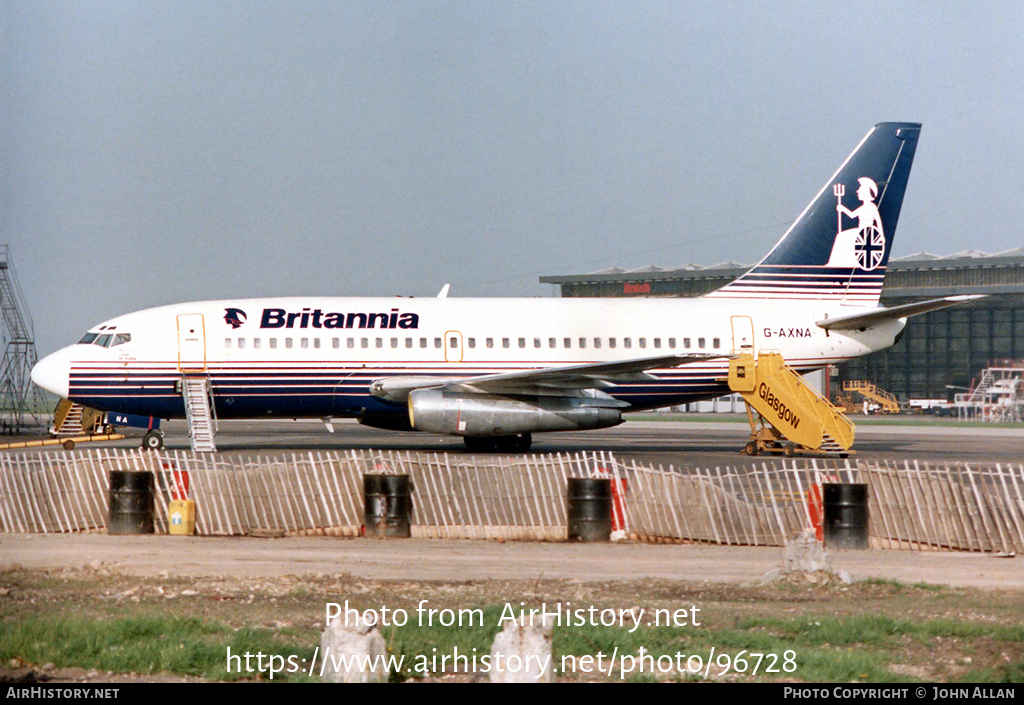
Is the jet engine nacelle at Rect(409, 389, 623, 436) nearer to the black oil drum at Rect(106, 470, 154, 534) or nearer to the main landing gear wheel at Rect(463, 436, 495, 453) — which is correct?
the main landing gear wheel at Rect(463, 436, 495, 453)

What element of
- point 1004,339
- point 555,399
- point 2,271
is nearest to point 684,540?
point 555,399

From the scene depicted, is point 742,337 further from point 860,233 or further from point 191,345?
point 191,345

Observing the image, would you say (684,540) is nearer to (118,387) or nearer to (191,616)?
(191,616)

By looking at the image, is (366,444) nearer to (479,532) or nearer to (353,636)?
(479,532)

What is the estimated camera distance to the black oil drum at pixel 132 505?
619 inches

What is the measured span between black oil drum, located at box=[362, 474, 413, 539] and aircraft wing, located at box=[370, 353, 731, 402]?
12.7 m

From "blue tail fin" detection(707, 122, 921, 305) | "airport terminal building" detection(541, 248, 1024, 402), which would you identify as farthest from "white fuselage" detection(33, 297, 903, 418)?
"airport terminal building" detection(541, 248, 1024, 402)

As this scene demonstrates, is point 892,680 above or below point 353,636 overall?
below
